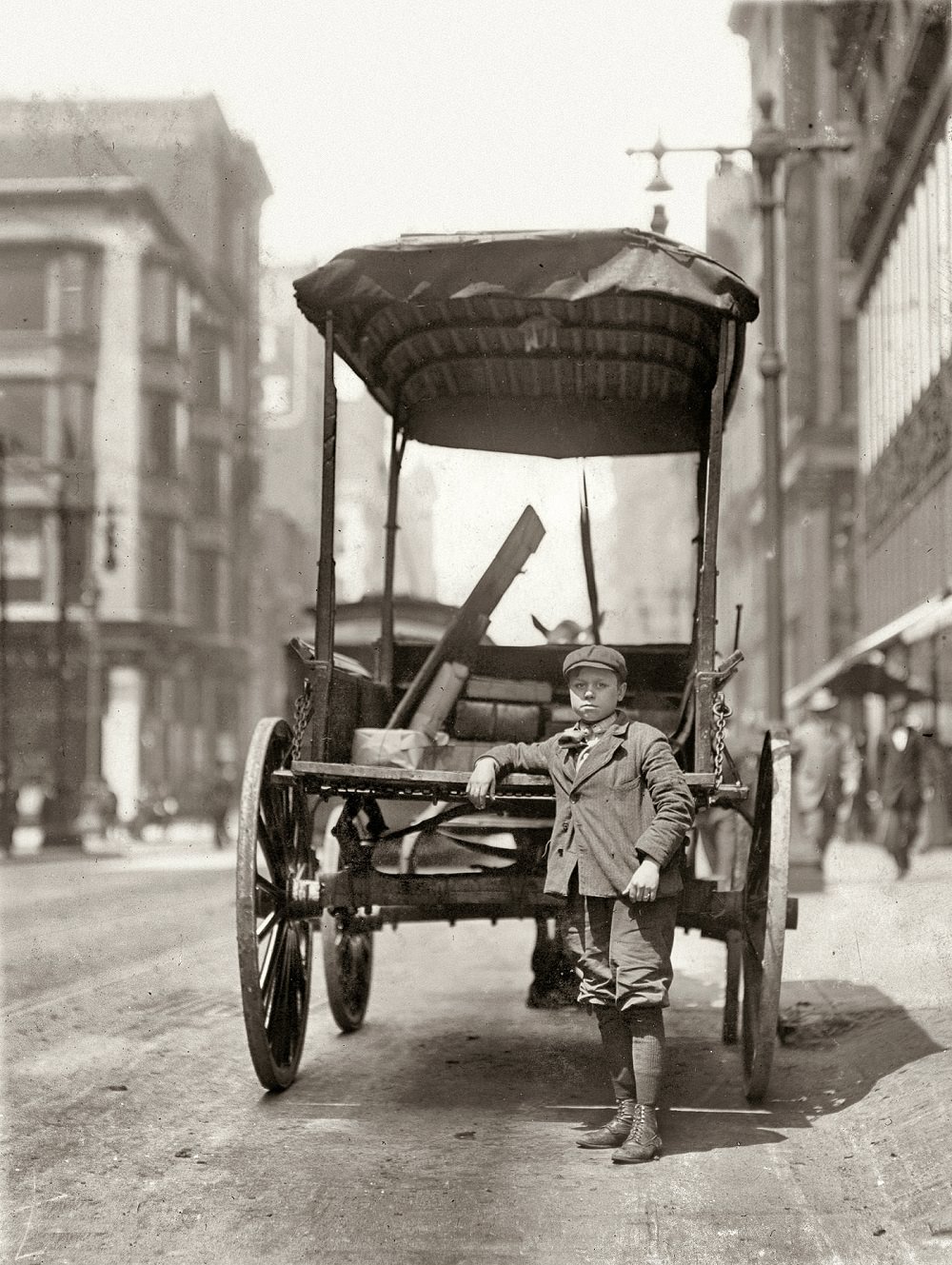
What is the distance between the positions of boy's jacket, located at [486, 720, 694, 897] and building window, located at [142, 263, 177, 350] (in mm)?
38736

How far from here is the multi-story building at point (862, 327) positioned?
12.6 m

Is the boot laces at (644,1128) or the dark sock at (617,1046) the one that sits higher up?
the dark sock at (617,1046)

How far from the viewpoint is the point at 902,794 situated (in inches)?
648

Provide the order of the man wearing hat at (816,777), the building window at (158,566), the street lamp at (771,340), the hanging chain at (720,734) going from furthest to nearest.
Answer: the building window at (158,566) → the man wearing hat at (816,777) → the street lamp at (771,340) → the hanging chain at (720,734)

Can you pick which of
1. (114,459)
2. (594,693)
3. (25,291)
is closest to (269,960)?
(594,693)

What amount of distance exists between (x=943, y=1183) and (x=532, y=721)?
10.0 feet

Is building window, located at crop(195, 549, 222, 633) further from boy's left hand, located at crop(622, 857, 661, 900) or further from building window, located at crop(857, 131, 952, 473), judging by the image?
boy's left hand, located at crop(622, 857, 661, 900)

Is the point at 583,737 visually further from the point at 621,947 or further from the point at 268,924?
the point at 268,924

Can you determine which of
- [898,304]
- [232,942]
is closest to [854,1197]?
[232,942]

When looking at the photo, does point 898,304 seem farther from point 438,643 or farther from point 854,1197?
point 854,1197

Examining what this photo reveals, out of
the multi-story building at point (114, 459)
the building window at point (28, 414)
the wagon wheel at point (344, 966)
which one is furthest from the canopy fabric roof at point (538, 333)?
the building window at point (28, 414)

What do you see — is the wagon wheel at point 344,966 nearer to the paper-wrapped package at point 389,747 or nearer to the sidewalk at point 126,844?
the paper-wrapped package at point 389,747

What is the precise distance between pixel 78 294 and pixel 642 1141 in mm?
40757

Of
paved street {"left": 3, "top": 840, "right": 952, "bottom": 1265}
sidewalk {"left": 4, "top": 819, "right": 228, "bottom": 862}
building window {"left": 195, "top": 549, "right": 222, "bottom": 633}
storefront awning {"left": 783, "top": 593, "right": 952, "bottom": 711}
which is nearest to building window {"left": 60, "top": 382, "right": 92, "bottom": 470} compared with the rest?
sidewalk {"left": 4, "top": 819, "right": 228, "bottom": 862}
